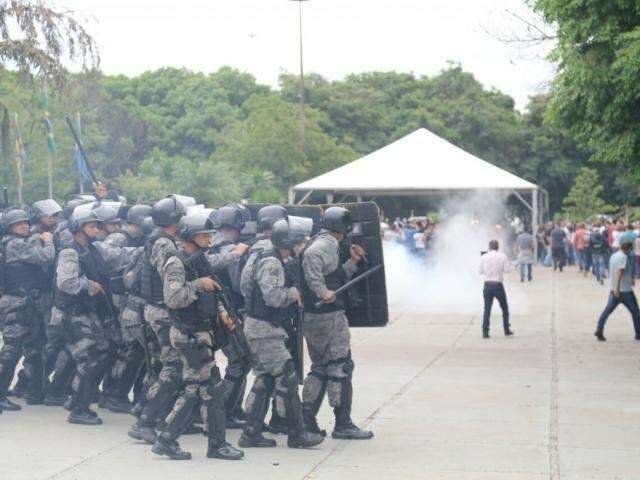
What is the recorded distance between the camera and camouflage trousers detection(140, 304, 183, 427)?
902 cm

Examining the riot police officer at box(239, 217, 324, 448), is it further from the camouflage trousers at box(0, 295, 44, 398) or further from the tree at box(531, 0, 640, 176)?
the tree at box(531, 0, 640, 176)

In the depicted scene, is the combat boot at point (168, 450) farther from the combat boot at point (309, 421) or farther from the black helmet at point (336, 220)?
the black helmet at point (336, 220)

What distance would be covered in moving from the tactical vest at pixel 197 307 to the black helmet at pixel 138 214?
229 cm

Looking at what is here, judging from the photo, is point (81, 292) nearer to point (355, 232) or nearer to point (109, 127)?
point (355, 232)

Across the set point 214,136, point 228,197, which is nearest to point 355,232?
point 228,197

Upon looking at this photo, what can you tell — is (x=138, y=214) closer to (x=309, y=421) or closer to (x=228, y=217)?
(x=228, y=217)

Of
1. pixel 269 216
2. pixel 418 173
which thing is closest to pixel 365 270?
pixel 269 216

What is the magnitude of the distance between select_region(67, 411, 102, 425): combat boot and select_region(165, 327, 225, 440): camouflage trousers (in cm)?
175

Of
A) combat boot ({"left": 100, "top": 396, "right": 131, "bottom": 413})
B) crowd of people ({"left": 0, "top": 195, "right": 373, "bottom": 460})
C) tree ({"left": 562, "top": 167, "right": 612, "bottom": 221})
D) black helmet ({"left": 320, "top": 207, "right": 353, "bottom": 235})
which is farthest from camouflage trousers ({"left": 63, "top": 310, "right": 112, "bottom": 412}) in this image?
tree ({"left": 562, "top": 167, "right": 612, "bottom": 221})

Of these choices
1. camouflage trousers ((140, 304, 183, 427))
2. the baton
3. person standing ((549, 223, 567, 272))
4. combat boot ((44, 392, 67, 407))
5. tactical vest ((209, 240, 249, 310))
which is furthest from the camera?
person standing ((549, 223, 567, 272))

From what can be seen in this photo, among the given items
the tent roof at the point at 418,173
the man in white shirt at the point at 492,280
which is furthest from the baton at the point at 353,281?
the tent roof at the point at 418,173

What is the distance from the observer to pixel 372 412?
444 inches

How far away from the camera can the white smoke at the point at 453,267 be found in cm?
2559

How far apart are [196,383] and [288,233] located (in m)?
1.39
